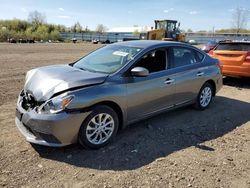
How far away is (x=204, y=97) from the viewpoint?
265 inches

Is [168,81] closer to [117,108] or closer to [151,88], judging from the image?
[151,88]

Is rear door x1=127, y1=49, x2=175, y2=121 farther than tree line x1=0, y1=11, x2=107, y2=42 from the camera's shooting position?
No

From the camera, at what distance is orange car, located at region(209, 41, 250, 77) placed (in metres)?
9.20

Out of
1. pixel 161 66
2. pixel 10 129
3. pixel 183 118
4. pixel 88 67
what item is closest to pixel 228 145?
pixel 183 118

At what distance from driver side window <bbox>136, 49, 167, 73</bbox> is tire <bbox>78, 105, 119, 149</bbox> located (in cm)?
107

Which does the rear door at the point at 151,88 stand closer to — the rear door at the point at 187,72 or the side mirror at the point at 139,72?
the side mirror at the point at 139,72

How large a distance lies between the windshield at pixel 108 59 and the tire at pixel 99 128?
741mm

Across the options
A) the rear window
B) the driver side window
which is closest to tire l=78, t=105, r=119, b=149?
the driver side window

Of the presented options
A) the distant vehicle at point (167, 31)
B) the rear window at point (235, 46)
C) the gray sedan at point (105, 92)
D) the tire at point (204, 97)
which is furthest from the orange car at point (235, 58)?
the distant vehicle at point (167, 31)

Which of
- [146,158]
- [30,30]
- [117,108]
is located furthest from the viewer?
[30,30]

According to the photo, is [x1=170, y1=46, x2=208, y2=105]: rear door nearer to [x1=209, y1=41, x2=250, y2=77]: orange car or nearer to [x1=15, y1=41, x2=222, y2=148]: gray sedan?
[x1=15, y1=41, x2=222, y2=148]: gray sedan

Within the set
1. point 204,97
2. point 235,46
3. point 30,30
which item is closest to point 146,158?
point 204,97

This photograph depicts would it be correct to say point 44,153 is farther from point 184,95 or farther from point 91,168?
point 184,95

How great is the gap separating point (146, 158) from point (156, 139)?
73 cm
